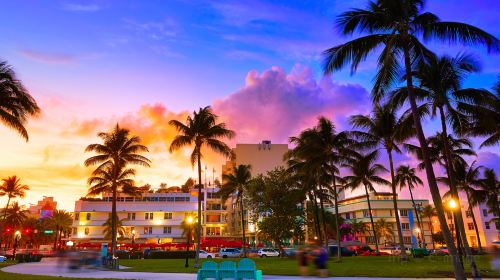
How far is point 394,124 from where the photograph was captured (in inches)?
1347

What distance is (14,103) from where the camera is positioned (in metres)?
23.8

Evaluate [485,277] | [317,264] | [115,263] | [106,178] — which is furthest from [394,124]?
[106,178]

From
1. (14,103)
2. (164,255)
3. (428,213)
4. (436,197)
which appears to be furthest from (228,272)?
(428,213)

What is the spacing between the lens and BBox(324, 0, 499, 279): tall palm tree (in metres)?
14.7

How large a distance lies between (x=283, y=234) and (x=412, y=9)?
119 feet

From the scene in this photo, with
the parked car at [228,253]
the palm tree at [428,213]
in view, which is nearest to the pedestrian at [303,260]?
the parked car at [228,253]

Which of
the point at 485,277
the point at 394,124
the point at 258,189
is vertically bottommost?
the point at 485,277

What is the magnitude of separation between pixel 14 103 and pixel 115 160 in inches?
763

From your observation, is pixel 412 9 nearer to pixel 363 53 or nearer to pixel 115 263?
pixel 363 53

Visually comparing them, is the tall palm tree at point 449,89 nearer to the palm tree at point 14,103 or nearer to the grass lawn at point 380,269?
the grass lawn at point 380,269

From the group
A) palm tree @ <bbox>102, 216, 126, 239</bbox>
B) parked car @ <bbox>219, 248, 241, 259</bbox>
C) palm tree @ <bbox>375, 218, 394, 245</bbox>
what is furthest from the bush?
palm tree @ <bbox>375, 218, 394, 245</bbox>

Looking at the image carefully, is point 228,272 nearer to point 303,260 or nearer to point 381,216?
point 303,260

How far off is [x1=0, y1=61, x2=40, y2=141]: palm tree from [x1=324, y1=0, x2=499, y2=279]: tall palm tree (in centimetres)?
1932

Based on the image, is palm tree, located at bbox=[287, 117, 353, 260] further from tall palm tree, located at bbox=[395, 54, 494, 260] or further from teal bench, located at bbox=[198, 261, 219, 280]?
teal bench, located at bbox=[198, 261, 219, 280]
